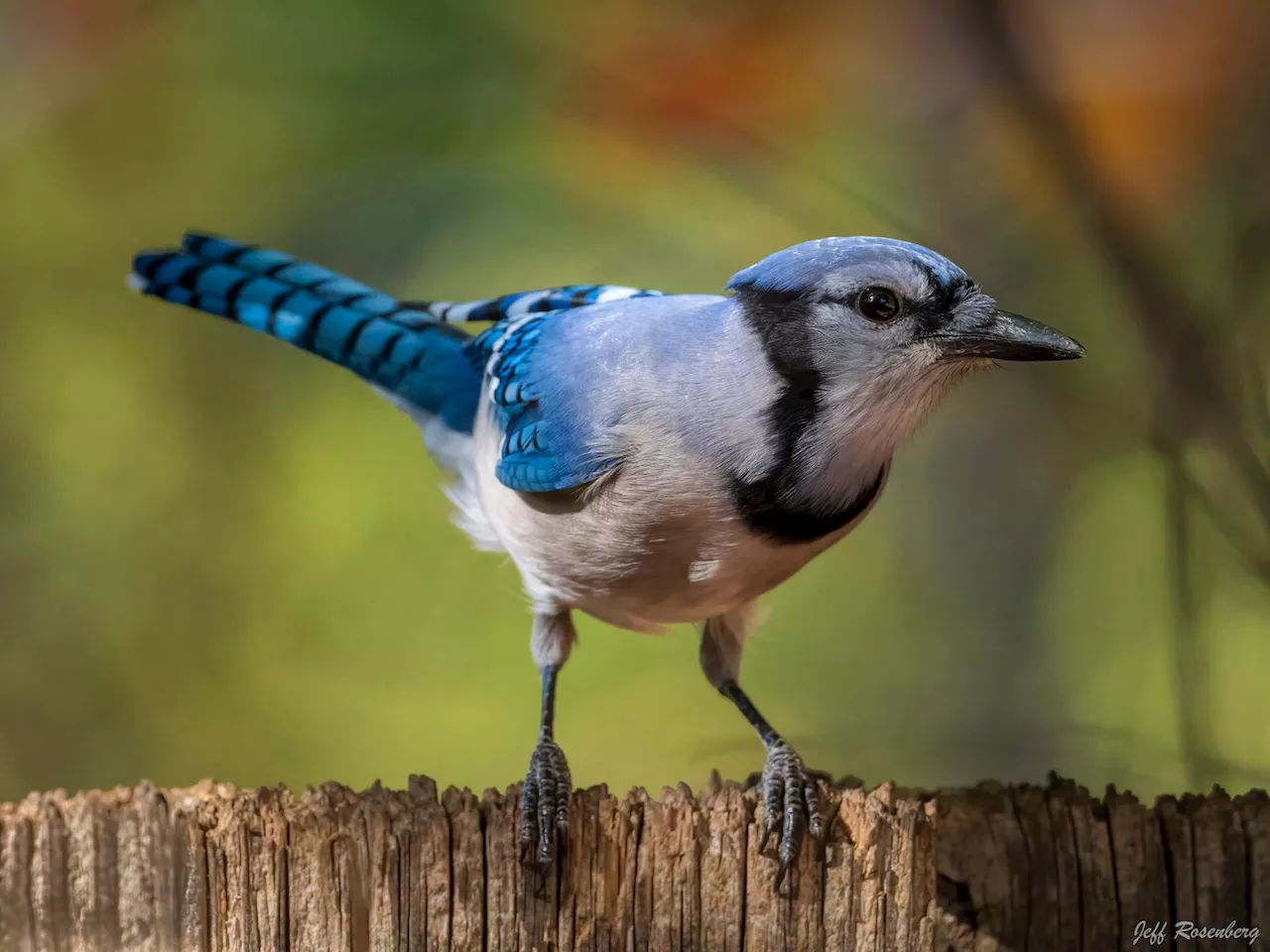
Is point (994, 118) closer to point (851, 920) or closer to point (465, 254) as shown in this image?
point (465, 254)

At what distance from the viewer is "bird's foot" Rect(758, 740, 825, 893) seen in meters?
1.65

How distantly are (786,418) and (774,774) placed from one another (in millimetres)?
538

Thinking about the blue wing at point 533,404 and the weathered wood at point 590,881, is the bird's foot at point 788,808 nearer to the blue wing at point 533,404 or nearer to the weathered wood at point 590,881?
the weathered wood at point 590,881

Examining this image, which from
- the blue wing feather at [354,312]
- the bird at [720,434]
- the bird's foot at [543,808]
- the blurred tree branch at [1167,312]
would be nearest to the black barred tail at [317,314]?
the blue wing feather at [354,312]

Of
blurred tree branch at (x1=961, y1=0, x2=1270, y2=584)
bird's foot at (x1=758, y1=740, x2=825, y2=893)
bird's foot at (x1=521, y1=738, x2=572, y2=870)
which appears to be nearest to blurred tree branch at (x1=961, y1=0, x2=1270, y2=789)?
blurred tree branch at (x1=961, y1=0, x2=1270, y2=584)

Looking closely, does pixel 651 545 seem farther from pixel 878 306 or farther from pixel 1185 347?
pixel 1185 347

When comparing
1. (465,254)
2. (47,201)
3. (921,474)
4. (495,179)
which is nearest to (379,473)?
(465,254)

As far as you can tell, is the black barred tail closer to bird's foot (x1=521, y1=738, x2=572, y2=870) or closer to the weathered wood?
bird's foot (x1=521, y1=738, x2=572, y2=870)

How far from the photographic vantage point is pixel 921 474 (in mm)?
3258

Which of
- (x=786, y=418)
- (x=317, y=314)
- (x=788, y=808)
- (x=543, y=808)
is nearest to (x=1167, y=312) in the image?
(x=786, y=418)

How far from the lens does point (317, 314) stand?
7.91ft
